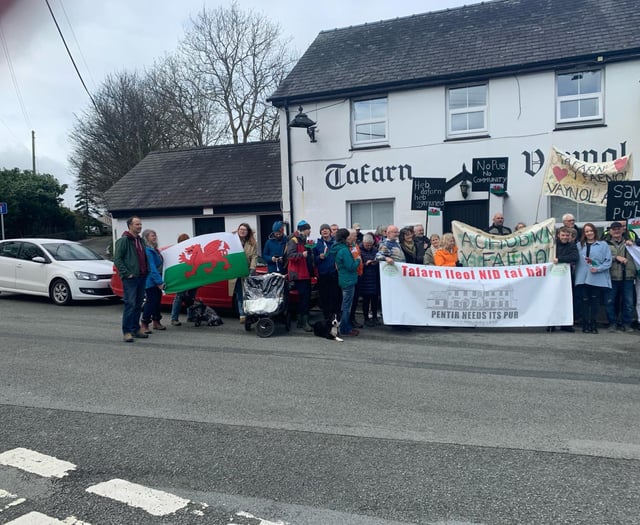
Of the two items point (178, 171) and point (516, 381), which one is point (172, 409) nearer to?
point (516, 381)

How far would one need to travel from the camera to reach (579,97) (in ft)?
43.7

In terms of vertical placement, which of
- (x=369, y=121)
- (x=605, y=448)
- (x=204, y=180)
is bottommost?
(x=605, y=448)

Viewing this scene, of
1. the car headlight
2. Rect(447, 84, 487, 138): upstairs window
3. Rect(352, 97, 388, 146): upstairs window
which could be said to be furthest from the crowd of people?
Rect(352, 97, 388, 146): upstairs window

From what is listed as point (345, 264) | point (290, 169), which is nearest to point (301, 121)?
point (290, 169)

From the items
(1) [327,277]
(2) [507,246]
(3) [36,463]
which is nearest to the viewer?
(3) [36,463]

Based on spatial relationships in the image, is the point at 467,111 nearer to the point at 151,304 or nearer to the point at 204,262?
the point at 204,262

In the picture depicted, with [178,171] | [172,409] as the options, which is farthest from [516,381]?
[178,171]

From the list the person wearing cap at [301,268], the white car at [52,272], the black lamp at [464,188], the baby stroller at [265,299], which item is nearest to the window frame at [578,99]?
the black lamp at [464,188]

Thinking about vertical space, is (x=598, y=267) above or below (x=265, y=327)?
above

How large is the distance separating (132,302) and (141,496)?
5430 millimetres

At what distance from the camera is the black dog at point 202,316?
1022 cm

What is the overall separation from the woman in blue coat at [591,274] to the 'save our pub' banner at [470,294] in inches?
12.7

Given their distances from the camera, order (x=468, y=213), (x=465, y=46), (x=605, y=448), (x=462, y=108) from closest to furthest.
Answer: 1. (x=605, y=448)
2. (x=468, y=213)
3. (x=462, y=108)
4. (x=465, y=46)

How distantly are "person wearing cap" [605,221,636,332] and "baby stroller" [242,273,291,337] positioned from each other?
5.70 metres
